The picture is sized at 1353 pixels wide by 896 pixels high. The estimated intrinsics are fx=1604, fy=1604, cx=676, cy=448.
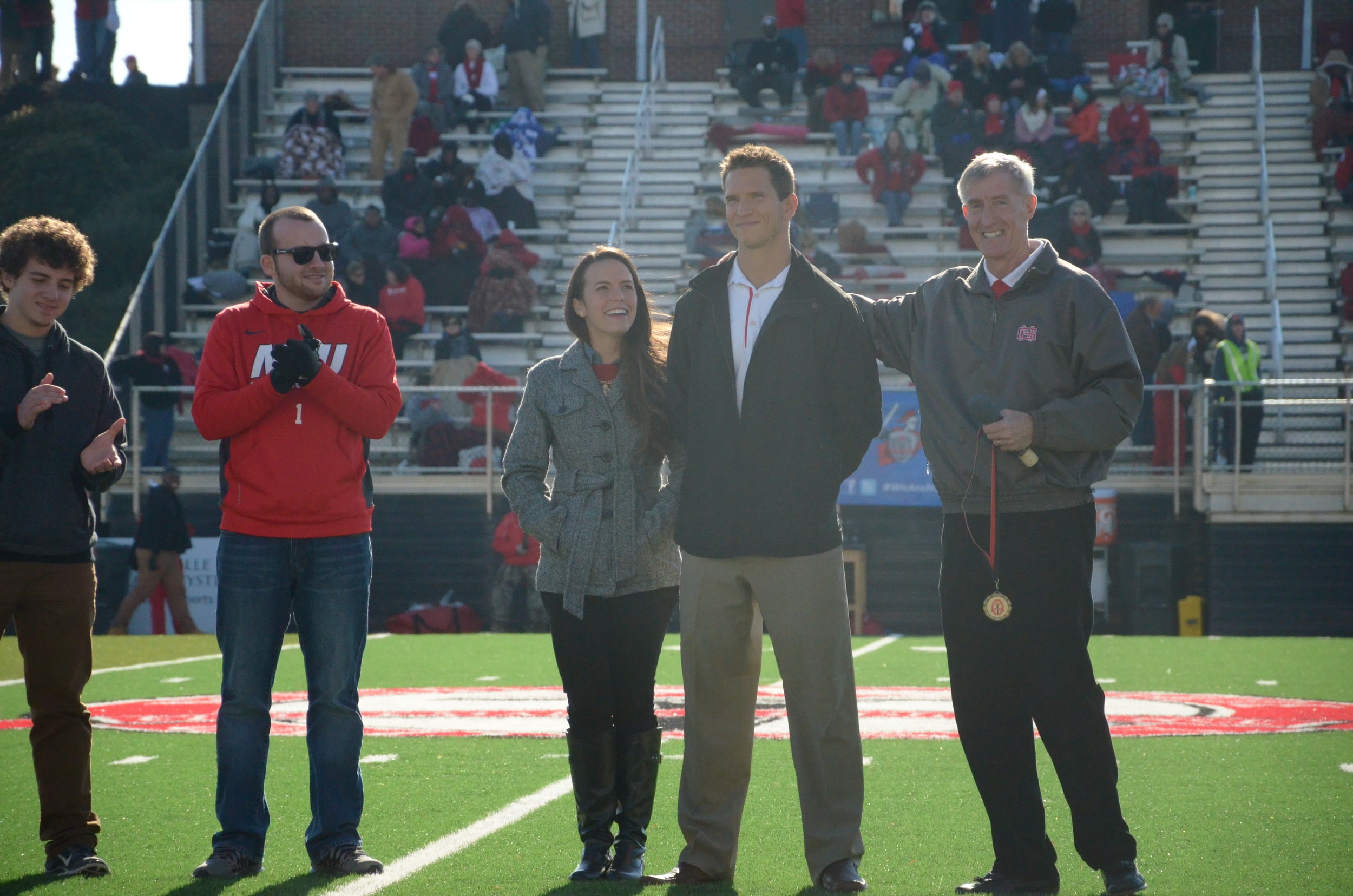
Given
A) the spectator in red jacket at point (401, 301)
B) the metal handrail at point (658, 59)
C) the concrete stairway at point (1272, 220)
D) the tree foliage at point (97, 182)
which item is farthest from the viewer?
the tree foliage at point (97, 182)

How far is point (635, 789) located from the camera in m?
4.88

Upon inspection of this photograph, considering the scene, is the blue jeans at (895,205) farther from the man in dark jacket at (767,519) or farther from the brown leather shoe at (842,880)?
the brown leather shoe at (842,880)

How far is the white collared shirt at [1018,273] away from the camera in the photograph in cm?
467

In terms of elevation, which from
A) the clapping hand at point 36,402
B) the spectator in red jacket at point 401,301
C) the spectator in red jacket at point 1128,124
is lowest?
the clapping hand at point 36,402

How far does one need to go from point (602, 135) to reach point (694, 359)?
20170mm

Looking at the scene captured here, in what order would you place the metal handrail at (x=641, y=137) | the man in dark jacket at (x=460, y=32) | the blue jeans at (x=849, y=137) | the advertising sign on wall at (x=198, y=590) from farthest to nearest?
the man in dark jacket at (x=460, y=32), the blue jeans at (x=849, y=137), the metal handrail at (x=641, y=137), the advertising sign on wall at (x=198, y=590)

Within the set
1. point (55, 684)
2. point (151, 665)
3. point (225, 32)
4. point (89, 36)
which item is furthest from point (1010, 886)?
point (225, 32)

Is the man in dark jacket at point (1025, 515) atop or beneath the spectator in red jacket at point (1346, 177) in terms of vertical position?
beneath

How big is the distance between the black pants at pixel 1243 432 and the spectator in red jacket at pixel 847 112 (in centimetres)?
840

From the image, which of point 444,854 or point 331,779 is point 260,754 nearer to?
point 331,779

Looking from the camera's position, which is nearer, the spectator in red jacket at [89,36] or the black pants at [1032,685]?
the black pants at [1032,685]

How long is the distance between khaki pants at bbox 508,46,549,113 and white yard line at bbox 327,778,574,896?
1912 centimetres

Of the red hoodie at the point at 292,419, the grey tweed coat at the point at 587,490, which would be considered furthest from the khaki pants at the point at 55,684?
the grey tweed coat at the point at 587,490

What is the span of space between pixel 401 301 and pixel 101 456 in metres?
14.4
